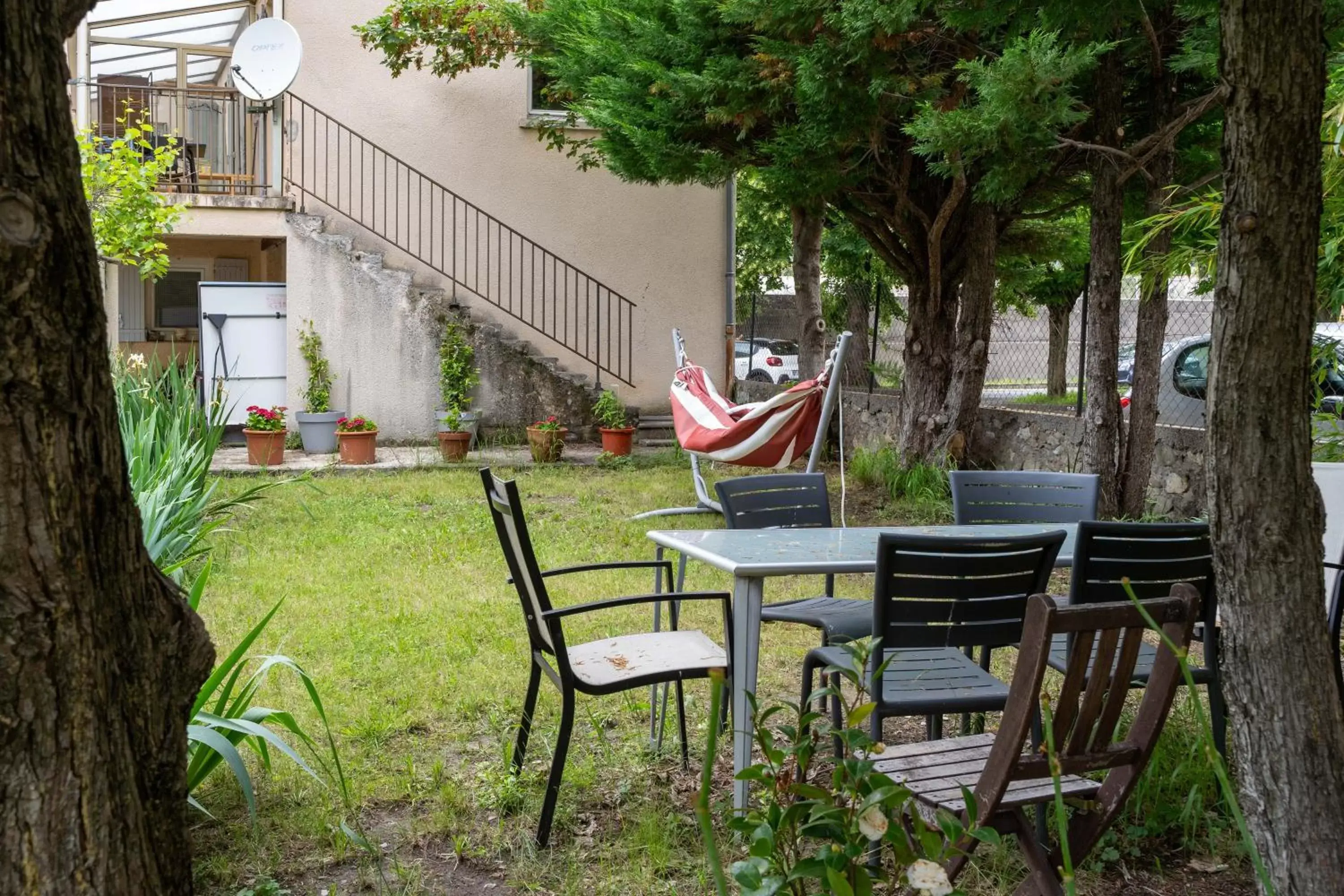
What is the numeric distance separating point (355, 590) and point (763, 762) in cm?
276

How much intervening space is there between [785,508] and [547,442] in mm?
5997

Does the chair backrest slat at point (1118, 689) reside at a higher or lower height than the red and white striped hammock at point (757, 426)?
lower

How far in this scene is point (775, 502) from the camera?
436 centimetres

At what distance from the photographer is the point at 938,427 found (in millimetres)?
8742

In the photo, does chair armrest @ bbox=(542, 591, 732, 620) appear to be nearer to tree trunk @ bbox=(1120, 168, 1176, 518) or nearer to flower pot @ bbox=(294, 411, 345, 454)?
tree trunk @ bbox=(1120, 168, 1176, 518)

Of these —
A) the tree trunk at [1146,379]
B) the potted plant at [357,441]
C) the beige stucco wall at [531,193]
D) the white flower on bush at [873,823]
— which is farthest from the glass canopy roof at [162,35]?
the white flower on bush at [873,823]

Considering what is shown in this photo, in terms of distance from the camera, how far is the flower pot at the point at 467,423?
10.7 meters

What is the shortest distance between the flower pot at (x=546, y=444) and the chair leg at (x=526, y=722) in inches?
271

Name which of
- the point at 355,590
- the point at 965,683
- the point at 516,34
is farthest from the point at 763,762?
the point at 516,34

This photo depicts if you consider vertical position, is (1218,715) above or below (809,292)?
below

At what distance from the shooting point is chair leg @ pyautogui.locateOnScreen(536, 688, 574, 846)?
290 centimetres

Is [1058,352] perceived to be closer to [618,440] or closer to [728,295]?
[728,295]

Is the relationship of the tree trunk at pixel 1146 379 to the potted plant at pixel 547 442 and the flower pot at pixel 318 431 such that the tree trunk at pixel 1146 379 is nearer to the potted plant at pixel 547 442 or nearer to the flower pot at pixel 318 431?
the potted plant at pixel 547 442

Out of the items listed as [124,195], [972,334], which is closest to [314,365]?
[124,195]
